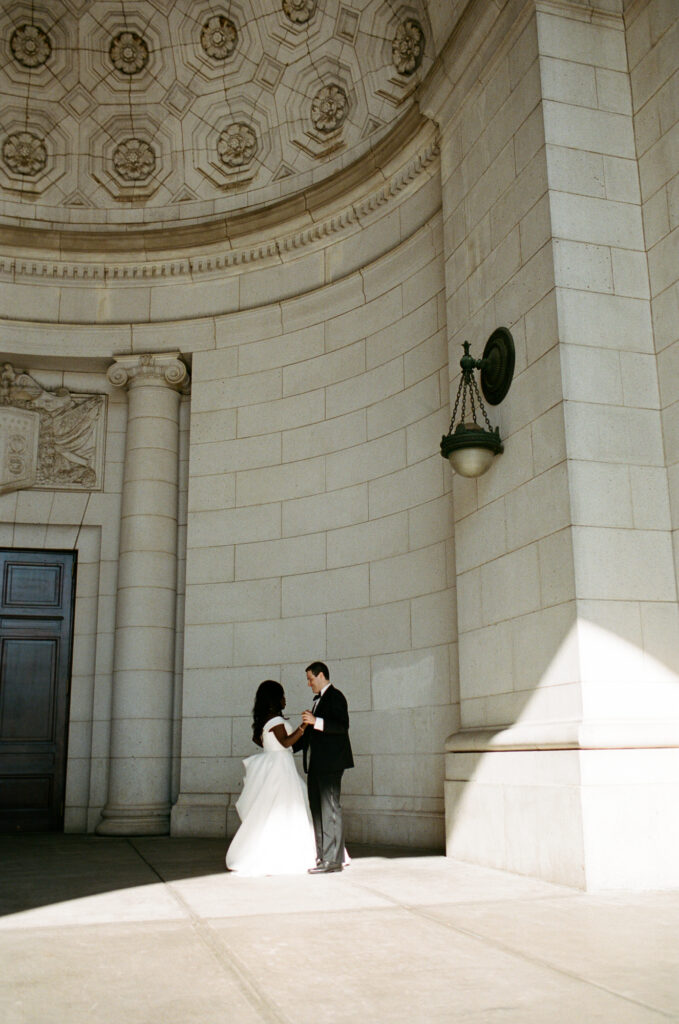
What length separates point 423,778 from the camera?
340 inches

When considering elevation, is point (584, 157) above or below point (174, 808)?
above

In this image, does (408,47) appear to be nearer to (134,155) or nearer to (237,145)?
(237,145)

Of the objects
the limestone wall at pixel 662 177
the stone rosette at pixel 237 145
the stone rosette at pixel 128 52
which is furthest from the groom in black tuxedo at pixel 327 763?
the stone rosette at pixel 128 52

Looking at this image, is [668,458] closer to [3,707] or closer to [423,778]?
[423,778]

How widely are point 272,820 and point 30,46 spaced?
9.70 m

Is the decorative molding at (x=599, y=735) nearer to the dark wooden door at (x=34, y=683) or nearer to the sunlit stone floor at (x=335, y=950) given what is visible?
the sunlit stone floor at (x=335, y=950)

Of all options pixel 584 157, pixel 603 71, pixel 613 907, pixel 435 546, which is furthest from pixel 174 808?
pixel 603 71

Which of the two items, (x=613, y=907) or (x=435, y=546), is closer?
(x=613, y=907)

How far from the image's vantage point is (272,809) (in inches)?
292

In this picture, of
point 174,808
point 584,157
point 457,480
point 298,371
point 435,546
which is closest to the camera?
point 584,157

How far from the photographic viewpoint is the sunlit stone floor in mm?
3369

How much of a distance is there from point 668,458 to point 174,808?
6340mm

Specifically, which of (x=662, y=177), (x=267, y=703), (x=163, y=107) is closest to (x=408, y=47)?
(x=163, y=107)

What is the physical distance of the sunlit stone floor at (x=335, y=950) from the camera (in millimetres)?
3369
